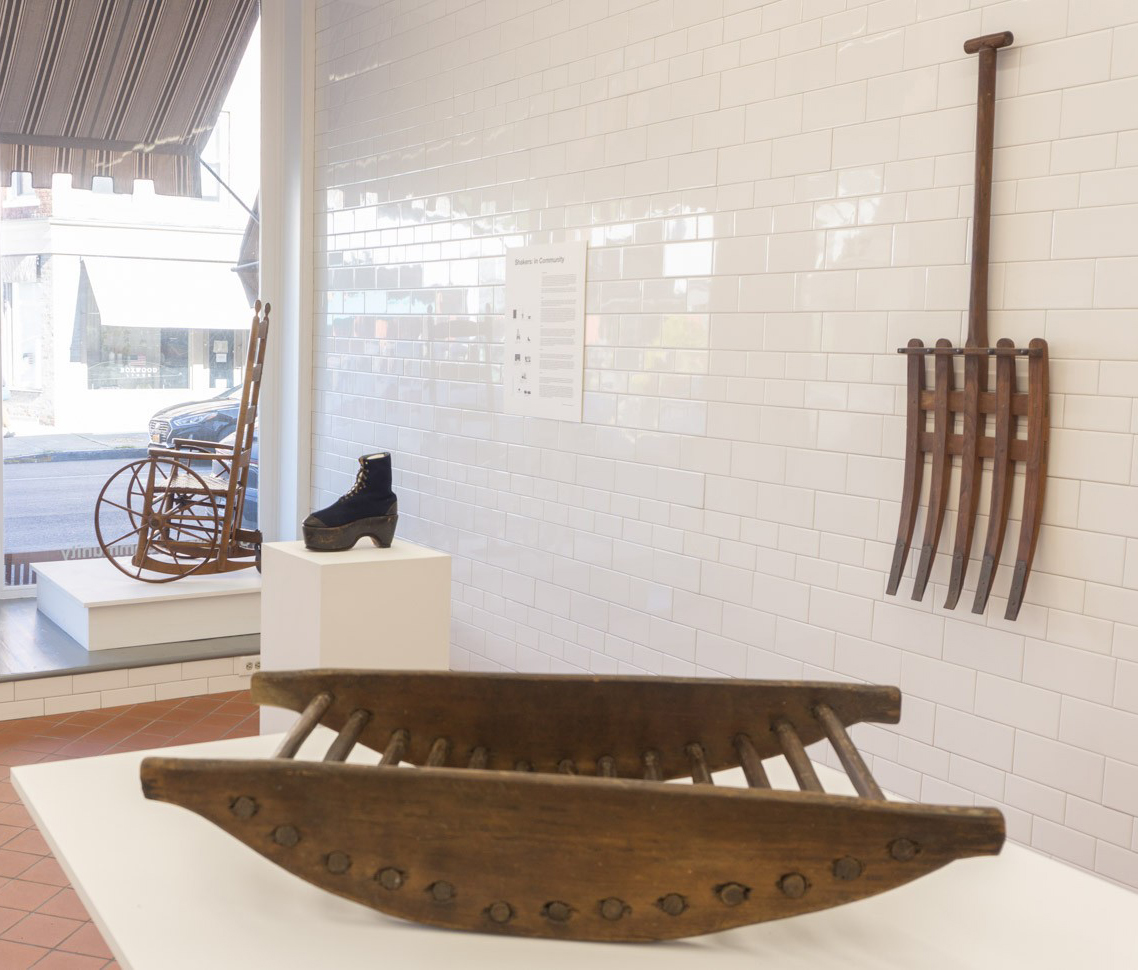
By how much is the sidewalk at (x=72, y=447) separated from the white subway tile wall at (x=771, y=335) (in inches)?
68.8

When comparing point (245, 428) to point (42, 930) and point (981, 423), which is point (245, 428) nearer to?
point (42, 930)

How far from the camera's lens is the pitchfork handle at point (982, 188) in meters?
2.89

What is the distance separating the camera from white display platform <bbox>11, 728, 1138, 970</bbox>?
1065 mm

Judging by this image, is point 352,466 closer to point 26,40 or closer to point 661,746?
point 26,40

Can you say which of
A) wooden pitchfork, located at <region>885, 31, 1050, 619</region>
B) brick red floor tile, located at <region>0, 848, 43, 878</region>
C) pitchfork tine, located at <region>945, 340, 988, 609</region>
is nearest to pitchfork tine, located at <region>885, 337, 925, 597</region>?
wooden pitchfork, located at <region>885, 31, 1050, 619</region>

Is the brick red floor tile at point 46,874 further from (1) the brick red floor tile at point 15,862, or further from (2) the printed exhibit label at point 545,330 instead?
(2) the printed exhibit label at point 545,330

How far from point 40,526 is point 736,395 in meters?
4.29

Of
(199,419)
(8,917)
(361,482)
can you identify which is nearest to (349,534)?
(361,482)

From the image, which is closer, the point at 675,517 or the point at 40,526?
the point at 675,517

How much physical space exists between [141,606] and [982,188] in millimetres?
3901

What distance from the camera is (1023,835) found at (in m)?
2.97

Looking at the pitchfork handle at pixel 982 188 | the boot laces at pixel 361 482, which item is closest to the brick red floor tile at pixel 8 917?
the boot laces at pixel 361 482

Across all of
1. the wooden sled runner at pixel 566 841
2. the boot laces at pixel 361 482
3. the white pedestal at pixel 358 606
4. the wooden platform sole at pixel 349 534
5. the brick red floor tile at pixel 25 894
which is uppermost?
the boot laces at pixel 361 482

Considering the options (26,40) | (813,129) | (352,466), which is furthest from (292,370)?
(813,129)
